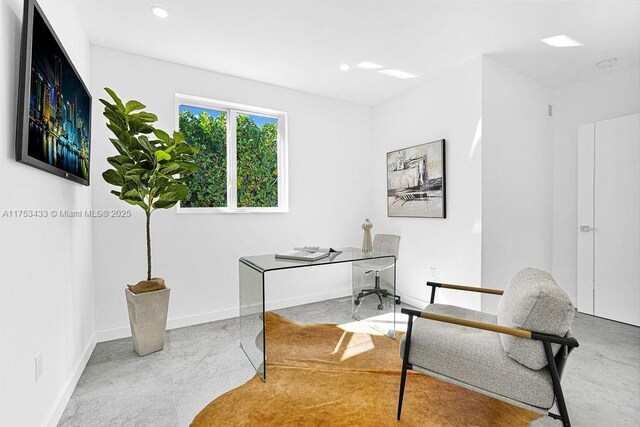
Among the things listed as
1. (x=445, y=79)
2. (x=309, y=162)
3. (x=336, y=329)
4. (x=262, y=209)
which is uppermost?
(x=445, y=79)

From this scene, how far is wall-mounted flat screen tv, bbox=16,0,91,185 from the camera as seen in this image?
134 cm

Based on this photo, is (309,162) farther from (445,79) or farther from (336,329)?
(336,329)

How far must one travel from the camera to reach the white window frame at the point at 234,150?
3.30 metres

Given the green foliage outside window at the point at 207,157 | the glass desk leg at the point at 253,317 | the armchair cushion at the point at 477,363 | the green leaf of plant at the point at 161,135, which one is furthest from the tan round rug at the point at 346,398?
the green leaf of plant at the point at 161,135

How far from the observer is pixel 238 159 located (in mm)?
3617

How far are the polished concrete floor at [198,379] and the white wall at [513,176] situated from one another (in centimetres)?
91

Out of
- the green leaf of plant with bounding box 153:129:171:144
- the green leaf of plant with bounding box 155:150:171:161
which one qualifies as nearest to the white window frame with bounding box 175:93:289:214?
the green leaf of plant with bounding box 153:129:171:144

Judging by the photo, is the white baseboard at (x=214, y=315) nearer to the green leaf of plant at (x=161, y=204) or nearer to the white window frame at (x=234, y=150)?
the white window frame at (x=234, y=150)

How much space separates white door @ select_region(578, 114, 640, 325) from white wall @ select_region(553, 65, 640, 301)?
115 millimetres

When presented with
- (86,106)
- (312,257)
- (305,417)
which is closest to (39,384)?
(305,417)

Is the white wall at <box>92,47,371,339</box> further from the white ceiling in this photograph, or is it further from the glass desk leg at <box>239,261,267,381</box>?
the glass desk leg at <box>239,261,267,381</box>

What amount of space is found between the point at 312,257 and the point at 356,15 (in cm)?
194

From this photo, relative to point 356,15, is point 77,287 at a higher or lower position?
lower

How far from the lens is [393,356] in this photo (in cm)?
248
